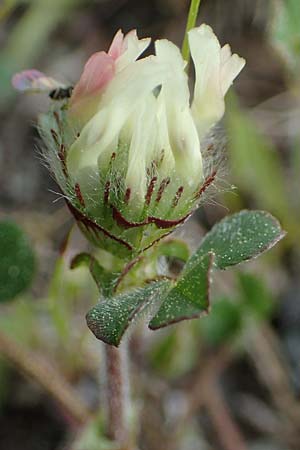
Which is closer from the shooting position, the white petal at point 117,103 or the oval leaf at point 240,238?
the white petal at point 117,103

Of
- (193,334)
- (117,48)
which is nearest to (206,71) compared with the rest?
(117,48)

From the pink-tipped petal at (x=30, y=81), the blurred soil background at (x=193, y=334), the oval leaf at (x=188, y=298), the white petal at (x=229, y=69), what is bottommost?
the blurred soil background at (x=193, y=334)

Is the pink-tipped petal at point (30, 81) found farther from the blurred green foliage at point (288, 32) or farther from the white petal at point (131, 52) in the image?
the blurred green foliage at point (288, 32)

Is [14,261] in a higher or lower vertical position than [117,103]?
lower

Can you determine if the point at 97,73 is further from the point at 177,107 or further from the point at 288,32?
the point at 288,32

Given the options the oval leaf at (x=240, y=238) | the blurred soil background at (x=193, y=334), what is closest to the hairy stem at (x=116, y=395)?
the blurred soil background at (x=193, y=334)

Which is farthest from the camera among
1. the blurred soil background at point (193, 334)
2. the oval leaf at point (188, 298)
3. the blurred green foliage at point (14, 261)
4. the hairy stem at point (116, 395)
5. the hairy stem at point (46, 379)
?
the blurred soil background at point (193, 334)
